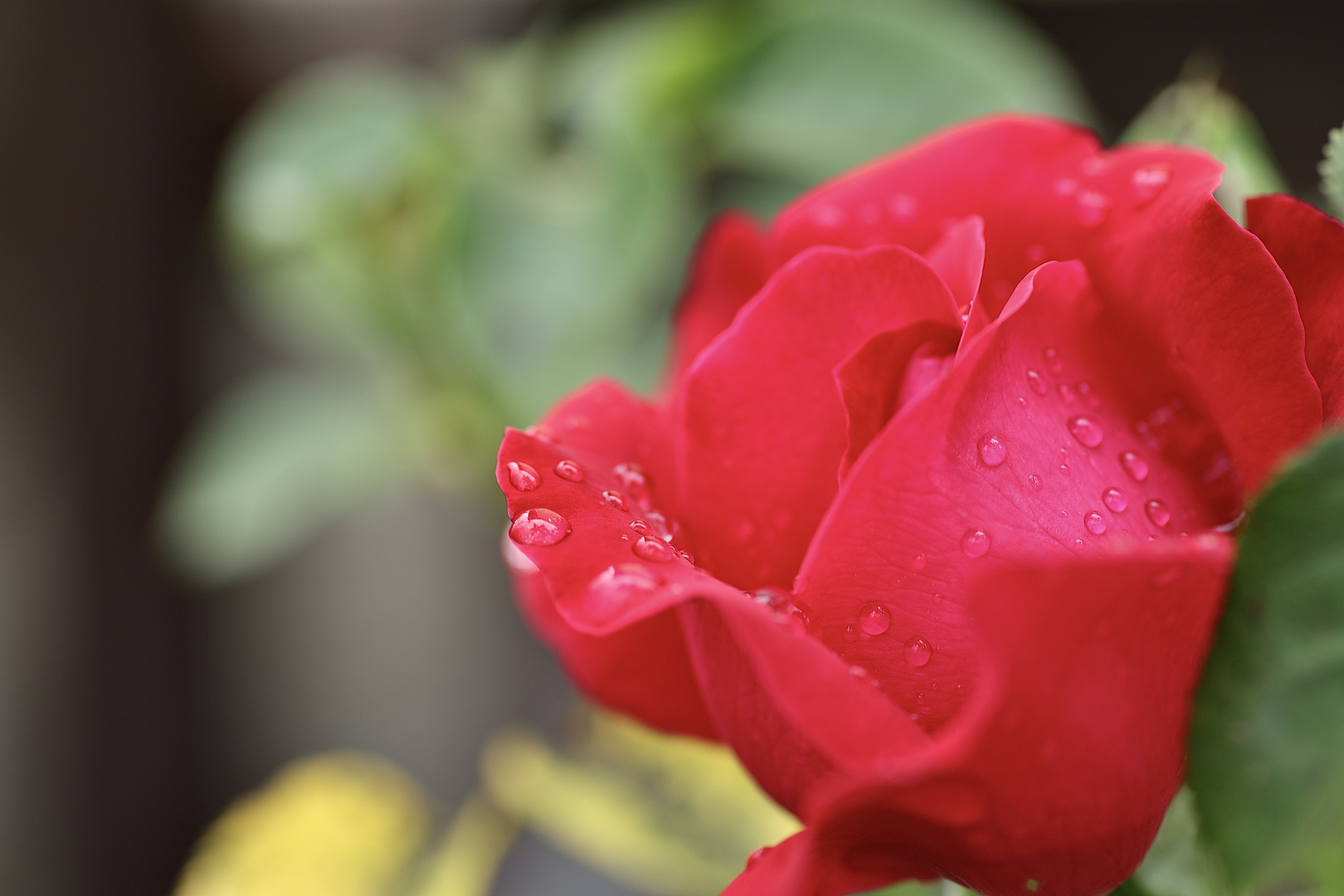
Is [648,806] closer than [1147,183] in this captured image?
No

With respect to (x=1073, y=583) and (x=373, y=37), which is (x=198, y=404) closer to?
(x=373, y=37)

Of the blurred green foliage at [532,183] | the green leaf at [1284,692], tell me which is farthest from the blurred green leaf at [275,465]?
the green leaf at [1284,692]

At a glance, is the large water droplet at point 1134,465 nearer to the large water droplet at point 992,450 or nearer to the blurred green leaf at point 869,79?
the large water droplet at point 992,450

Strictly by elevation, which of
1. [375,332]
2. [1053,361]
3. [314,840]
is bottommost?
[314,840]

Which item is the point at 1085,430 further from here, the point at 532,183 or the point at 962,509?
the point at 532,183

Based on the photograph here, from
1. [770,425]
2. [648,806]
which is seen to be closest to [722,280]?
[770,425]

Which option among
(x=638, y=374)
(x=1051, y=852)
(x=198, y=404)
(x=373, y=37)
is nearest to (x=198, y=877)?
(x=638, y=374)
